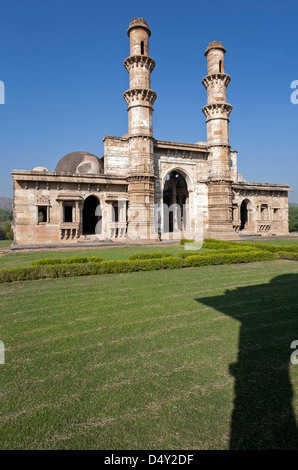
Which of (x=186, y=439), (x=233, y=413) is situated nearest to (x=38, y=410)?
(x=186, y=439)

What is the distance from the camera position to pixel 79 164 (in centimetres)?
2505

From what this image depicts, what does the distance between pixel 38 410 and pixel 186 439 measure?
1544 mm

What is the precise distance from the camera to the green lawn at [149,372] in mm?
2518

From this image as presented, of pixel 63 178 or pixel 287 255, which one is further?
pixel 63 178

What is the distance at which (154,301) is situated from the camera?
6.48m

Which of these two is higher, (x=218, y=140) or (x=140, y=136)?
(x=218, y=140)

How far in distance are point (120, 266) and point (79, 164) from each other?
1736 cm

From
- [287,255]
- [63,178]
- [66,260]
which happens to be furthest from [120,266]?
[63,178]

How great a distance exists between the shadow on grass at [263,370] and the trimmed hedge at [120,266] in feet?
14.8

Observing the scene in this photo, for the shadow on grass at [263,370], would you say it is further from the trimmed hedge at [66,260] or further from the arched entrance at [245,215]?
the arched entrance at [245,215]

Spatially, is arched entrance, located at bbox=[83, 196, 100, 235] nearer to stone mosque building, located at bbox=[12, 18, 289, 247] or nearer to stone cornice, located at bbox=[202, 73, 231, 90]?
stone mosque building, located at bbox=[12, 18, 289, 247]

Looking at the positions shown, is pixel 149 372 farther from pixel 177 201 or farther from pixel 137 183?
pixel 177 201

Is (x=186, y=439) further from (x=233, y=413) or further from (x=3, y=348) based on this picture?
(x=3, y=348)

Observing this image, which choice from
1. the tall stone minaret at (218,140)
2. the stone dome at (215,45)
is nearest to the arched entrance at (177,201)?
the tall stone minaret at (218,140)
